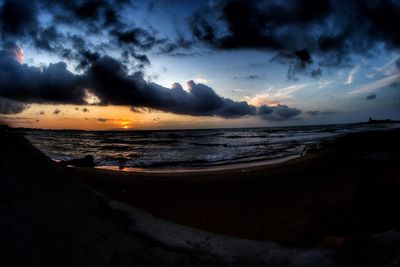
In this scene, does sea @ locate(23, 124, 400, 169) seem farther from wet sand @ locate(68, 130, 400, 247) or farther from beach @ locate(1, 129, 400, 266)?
beach @ locate(1, 129, 400, 266)

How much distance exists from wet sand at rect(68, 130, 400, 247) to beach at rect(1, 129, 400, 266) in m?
0.02

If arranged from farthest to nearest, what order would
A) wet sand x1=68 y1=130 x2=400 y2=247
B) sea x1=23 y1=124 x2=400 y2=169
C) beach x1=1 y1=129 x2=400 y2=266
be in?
sea x1=23 y1=124 x2=400 y2=169
wet sand x1=68 y1=130 x2=400 y2=247
beach x1=1 y1=129 x2=400 y2=266

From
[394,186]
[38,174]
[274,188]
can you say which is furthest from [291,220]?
[38,174]

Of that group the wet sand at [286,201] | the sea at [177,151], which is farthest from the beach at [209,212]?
the sea at [177,151]

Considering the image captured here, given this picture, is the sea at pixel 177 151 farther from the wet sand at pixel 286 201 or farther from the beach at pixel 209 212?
the beach at pixel 209 212

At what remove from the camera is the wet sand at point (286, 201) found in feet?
13.4

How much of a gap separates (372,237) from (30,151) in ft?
15.0

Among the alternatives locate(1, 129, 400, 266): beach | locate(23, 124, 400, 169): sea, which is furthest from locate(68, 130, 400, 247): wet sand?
locate(23, 124, 400, 169): sea

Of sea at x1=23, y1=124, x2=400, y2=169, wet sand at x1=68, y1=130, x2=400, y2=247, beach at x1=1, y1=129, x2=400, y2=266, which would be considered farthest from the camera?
sea at x1=23, y1=124, x2=400, y2=169

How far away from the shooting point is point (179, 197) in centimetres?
729

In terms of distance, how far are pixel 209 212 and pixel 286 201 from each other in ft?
7.47

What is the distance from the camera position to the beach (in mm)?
2361

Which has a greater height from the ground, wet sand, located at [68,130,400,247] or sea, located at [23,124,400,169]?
wet sand, located at [68,130,400,247]

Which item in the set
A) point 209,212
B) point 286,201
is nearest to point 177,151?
point 286,201
